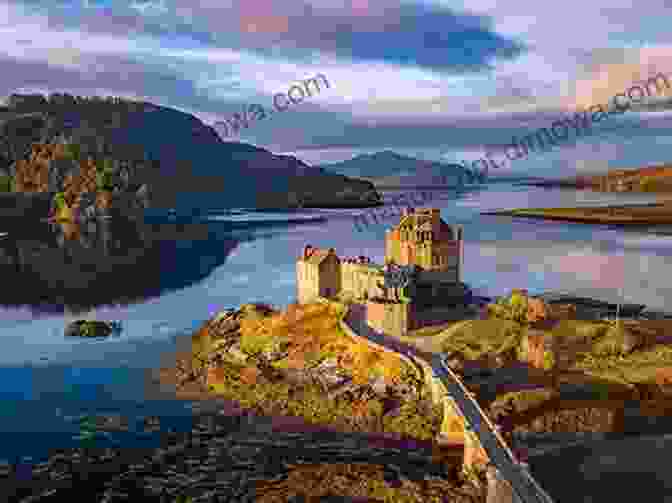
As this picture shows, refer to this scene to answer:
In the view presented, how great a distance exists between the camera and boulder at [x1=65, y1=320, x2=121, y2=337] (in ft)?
269

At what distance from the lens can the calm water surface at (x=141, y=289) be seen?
56062mm

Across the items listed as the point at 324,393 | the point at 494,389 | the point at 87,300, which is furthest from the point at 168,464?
the point at 87,300

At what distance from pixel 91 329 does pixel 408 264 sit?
40.1 metres

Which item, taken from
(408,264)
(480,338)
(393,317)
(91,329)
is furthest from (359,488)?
(91,329)

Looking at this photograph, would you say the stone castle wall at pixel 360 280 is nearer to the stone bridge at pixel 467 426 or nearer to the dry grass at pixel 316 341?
the dry grass at pixel 316 341

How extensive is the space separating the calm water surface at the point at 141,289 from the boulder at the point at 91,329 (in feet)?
4.87

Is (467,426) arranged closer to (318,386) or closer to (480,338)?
(480,338)

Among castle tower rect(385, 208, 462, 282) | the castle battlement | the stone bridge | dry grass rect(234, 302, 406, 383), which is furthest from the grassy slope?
castle tower rect(385, 208, 462, 282)

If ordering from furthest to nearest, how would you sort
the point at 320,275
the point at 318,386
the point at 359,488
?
the point at 320,275
the point at 318,386
the point at 359,488

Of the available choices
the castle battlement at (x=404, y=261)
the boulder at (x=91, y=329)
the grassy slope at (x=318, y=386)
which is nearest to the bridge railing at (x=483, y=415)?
the grassy slope at (x=318, y=386)

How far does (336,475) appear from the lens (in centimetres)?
4072

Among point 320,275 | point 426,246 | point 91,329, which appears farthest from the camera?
point 91,329

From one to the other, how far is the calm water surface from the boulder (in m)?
1.49

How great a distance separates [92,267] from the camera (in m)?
144
